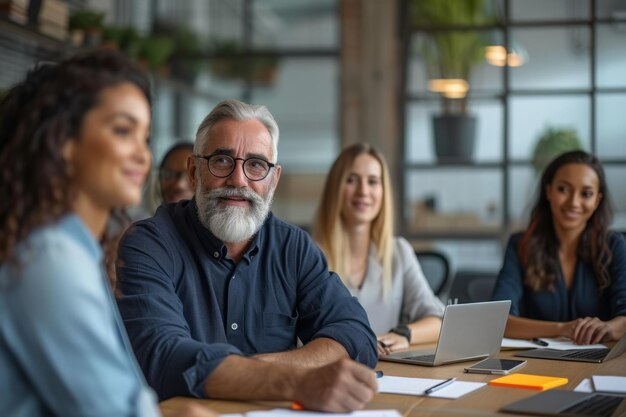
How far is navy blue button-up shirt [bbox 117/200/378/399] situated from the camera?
7.76 ft

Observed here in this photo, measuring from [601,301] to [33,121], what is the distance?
8.92ft

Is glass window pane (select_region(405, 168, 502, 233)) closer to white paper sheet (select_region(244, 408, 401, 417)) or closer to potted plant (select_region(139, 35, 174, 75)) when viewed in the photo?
potted plant (select_region(139, 35, 174, 75))

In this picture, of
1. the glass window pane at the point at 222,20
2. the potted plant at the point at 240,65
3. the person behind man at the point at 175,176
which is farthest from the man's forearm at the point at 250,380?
the glass window pane at the point at 222,20

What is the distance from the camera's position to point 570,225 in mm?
3619

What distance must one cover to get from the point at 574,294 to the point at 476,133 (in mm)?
2999

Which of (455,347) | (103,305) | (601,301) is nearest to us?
(103,305)

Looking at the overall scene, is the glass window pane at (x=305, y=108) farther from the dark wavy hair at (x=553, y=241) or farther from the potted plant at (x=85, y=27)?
the dark wavy hair at (x=553, y=241)

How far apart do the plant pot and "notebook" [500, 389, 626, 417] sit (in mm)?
4396

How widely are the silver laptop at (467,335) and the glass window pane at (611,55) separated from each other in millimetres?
4089

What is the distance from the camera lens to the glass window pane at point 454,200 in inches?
255

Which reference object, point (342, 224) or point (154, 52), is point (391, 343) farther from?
point (154, 52)

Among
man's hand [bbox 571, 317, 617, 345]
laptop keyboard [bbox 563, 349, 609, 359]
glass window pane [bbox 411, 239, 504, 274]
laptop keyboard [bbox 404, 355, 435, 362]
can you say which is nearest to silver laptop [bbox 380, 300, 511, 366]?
laptop keyboard [bbox 404, 355, 435, 362]

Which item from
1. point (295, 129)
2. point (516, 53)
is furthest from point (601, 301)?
point (295, 129)

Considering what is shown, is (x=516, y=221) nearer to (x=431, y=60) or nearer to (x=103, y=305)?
(x=431, y=60)
